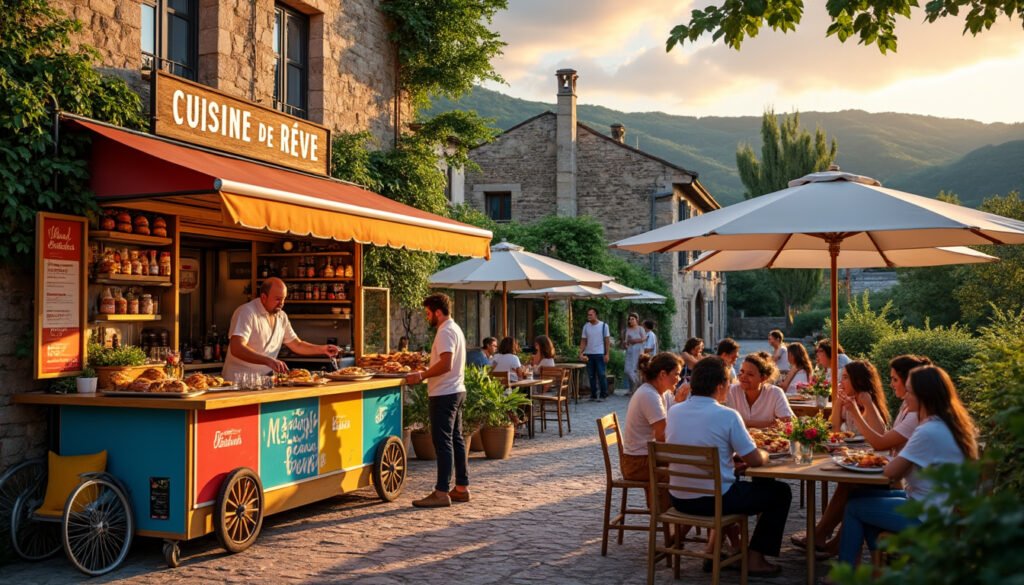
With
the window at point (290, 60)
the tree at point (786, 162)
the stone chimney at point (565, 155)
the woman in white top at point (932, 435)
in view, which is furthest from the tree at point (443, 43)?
the tree at point (786, 162)

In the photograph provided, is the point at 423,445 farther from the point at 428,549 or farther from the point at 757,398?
the point at 757,398

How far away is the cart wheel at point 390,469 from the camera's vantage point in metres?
8.16

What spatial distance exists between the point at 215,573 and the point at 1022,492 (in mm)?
4855

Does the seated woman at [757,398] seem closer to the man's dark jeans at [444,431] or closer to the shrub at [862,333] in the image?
the man's dark jeans at [444,431]

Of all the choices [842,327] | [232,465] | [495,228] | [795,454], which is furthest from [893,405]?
[495,228]

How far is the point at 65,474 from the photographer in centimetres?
618

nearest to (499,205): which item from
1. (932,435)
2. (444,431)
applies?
(444,431)

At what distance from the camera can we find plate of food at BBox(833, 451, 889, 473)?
5.12 metres

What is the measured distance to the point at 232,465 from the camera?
645cm

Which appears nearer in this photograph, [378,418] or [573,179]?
[378,418]

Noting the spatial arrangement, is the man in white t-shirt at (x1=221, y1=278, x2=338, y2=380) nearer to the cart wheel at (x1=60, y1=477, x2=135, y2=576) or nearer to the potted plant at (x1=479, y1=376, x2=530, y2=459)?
the cart wheel at (x1=60, y1=477, x2=135, y2=576)

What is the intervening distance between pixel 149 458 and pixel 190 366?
12.3 ft

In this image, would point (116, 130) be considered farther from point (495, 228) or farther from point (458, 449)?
point (495, 228)

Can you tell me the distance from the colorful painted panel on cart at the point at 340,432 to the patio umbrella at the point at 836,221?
9.71ft
